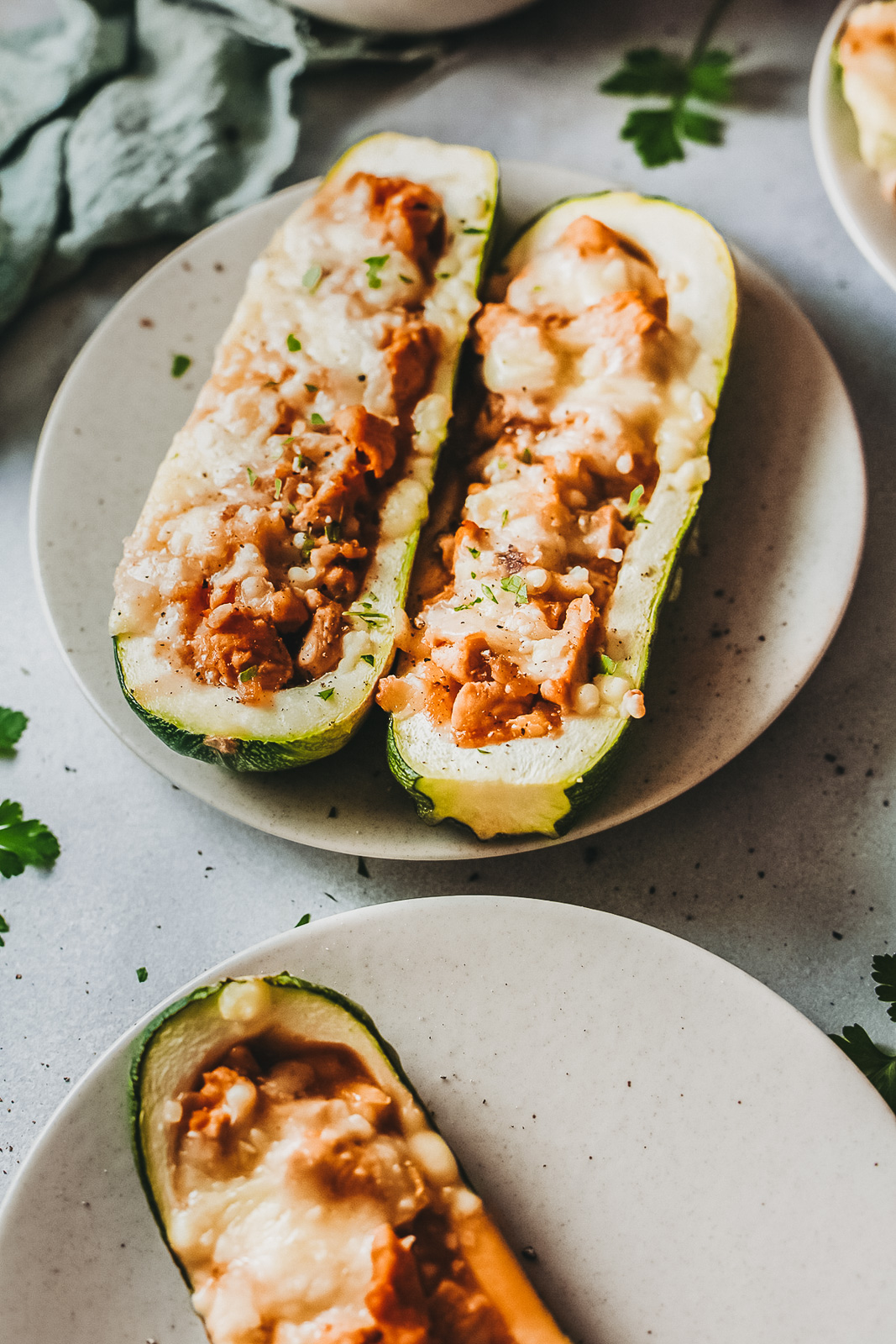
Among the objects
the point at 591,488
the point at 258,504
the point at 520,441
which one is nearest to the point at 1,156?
the point at 258,504

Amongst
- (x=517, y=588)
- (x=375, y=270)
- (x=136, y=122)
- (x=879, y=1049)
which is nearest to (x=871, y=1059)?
(x=879, y=1049)

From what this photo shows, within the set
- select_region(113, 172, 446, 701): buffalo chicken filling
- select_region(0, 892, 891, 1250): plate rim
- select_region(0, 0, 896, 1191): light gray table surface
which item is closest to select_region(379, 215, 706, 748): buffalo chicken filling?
select_region(113, 172, 446, 701): buffalo chicken filling

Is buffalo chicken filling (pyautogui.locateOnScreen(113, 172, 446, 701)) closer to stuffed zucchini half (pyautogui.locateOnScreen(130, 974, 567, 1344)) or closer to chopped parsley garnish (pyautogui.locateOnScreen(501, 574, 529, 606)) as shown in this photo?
chopped parsley garnish (pyautogui.locateOnScreen(501, 574, 529, 606))

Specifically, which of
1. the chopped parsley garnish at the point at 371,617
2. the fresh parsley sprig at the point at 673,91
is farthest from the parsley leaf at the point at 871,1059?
the fresh parsley sprig at the point at 673,91

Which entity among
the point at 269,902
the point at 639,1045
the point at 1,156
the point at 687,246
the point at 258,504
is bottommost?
the point at 269,902

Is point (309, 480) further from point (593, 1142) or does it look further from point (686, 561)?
point (593, 1142)

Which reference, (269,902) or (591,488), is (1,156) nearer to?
(591,488)

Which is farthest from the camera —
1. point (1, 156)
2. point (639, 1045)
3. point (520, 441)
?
point (1, 156)
